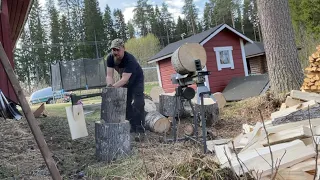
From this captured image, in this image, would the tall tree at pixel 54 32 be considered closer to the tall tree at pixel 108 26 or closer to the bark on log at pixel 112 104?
the tall tree at pixel 108 26

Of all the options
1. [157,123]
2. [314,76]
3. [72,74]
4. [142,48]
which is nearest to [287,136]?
[157,123]

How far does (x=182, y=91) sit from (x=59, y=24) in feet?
128

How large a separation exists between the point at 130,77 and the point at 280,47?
3757 mm

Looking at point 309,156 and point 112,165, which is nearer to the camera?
point 309,156

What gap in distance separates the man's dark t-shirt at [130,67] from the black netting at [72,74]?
7.89 meters

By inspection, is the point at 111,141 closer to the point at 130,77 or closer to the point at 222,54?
the point at 130,77

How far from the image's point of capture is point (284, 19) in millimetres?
6547

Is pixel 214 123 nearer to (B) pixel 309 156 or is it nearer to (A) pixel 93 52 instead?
(B) pixel 309 156

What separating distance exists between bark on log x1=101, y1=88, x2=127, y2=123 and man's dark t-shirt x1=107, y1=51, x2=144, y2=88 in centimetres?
90

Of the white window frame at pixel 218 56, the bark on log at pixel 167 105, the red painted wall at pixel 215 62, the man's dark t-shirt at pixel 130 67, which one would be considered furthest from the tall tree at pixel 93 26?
the man's dark t-shirt at pixel 130 67

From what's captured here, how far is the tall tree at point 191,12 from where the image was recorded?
46375 mm

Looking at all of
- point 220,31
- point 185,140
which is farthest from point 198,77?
point 220,31

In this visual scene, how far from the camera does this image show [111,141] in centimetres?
340

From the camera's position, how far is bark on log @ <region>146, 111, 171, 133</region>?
5.02 metres
